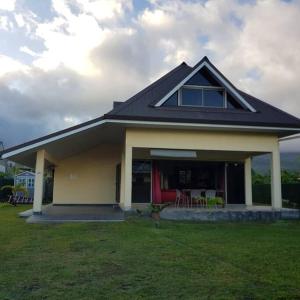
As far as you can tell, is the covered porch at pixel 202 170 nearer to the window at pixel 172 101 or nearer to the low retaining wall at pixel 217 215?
the low retaining wall at pixel 217 215

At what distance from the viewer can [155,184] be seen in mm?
20625

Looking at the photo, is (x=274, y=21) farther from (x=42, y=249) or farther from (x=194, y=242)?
(x=42, y=249)

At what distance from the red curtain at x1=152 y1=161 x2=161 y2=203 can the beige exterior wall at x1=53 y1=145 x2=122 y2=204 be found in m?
4.05

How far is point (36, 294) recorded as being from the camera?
552 cm

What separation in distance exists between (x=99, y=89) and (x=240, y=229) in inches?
866

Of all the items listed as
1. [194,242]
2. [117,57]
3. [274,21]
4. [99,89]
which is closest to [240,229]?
[194,242]

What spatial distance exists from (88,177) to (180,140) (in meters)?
9.65

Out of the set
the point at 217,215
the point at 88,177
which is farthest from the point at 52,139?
the point at 88,177

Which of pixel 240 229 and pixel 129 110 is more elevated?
pixel 129 110

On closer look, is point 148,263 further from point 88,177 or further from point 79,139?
point 88,177

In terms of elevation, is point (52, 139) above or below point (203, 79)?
below

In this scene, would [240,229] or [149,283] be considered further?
[240,229]

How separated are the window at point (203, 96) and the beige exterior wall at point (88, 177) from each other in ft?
25.8

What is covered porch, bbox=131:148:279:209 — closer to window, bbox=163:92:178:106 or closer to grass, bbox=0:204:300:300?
window, bbox=163:92:178:106
